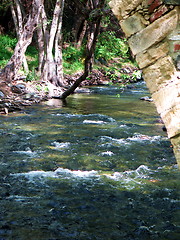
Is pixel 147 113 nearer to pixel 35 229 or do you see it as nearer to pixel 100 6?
pixel 100 6

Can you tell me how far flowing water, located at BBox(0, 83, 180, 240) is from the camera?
4.39 metres

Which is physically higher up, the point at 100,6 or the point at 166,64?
the point at 100,6

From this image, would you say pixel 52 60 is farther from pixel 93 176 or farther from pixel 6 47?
pixel 93 176

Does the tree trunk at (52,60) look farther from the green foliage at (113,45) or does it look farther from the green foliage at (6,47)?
the green foliage at (113,45)

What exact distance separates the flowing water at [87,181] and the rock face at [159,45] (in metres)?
1.59

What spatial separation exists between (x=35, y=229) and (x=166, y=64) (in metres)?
2.49

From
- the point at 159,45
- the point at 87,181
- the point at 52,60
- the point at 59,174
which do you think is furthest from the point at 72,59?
the point at 159,45

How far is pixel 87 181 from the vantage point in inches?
235

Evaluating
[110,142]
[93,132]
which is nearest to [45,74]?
[93,132]

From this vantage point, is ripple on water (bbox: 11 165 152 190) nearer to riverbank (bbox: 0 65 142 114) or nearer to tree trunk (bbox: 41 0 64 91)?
riverbank (bbox: 0 65 142 114)

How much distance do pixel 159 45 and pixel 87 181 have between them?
10.5 ft

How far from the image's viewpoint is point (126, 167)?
266 inches

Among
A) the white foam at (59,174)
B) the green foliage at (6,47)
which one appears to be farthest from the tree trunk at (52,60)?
the white foam at (59,174)

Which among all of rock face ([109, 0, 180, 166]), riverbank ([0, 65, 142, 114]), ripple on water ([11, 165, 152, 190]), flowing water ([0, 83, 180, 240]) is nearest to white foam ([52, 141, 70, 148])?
flowing water ([0, 83, 180, 240])
